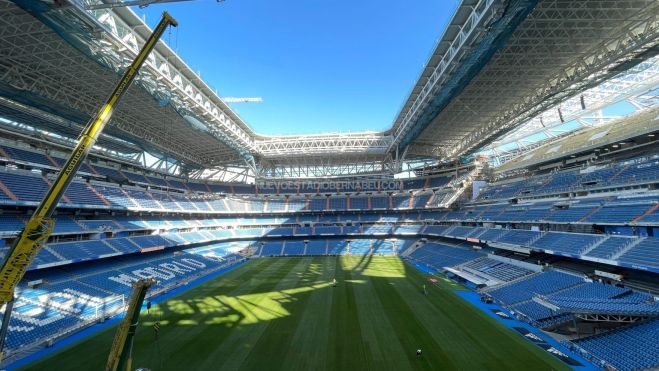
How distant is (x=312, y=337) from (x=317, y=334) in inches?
19.8

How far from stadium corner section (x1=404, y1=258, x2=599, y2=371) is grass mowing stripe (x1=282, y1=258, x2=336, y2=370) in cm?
1131

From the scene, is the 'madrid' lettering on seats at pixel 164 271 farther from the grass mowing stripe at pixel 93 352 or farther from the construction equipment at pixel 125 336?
the construction equipment at pixel 125 336

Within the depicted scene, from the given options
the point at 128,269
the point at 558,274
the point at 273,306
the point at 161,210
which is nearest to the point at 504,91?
the point at 558,274

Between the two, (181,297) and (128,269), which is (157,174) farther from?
(181,297)

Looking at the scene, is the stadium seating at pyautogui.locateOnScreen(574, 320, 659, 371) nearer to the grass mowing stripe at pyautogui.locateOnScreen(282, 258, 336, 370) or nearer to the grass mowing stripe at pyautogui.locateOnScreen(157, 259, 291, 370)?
the grass mowing stripe at pyautogui.locateOnScreen(282, 258, 336, 370)

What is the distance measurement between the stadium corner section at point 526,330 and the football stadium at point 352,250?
0.52 ft

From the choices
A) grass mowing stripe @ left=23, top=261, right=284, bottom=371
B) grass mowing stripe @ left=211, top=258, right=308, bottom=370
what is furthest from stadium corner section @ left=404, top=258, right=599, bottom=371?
grass mowing stripe @ left=23, top=261, right=284, bottom=371

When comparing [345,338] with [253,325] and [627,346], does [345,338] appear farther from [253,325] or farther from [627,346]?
[627,346]

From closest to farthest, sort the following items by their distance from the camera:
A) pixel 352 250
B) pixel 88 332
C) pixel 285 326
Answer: pixel 88 332, pixel 285 326, pixel 352 250

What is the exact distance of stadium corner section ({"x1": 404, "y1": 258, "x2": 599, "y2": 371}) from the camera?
13.9m

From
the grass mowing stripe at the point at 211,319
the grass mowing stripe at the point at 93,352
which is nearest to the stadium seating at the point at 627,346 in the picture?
the grass mowing stripe at the point at 211,319

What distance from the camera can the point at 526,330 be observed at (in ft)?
58.1

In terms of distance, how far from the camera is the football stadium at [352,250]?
49.0ft

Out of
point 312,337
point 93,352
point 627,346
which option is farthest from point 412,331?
point 93,352
